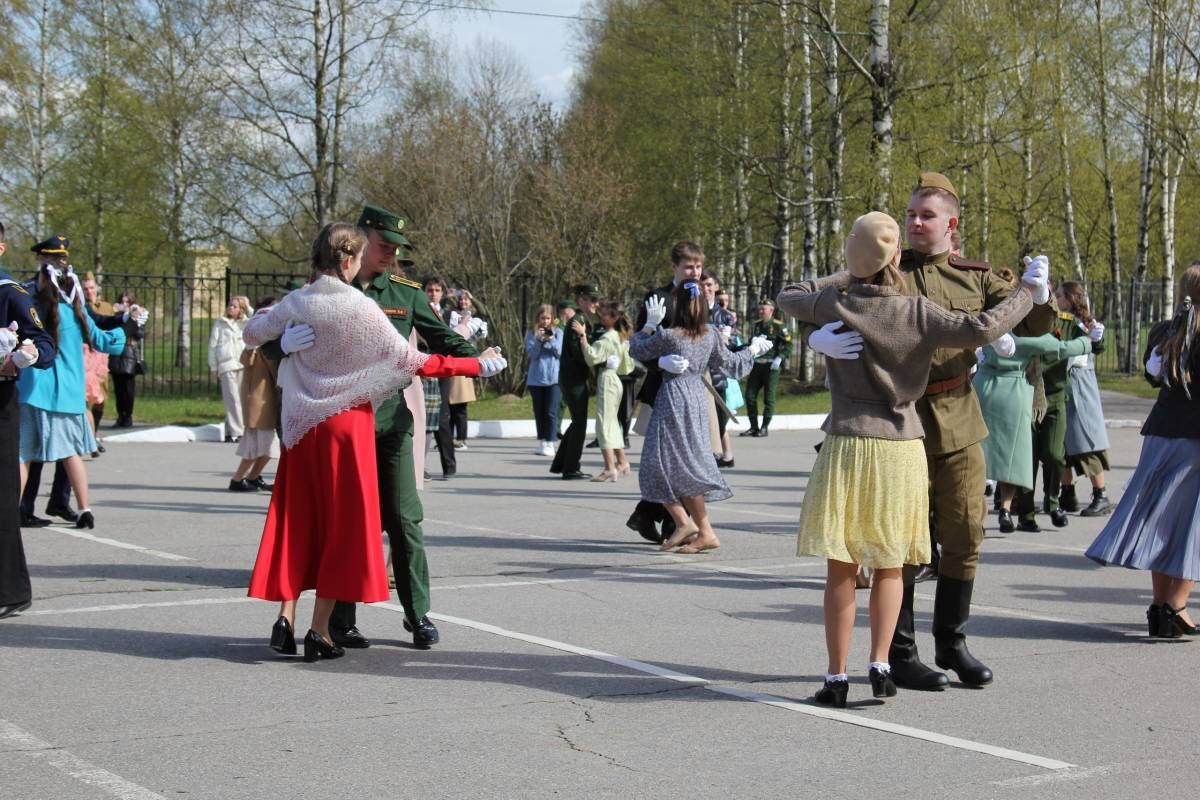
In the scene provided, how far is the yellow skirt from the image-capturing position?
577 cm

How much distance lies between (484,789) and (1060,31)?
1156 inches

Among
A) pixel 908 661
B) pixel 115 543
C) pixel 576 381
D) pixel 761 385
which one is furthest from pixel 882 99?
pixel 908 661

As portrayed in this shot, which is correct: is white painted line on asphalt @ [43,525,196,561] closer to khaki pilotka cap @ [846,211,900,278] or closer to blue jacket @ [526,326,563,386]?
khaki pilotka cap @ [846,211,900,278]

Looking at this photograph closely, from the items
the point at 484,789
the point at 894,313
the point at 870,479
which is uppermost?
the point at 894,313

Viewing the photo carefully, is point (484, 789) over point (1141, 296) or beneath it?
beneath

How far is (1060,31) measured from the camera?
3112cm

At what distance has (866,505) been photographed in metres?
5.79

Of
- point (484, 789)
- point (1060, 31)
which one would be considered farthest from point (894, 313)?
point (1060, 31)

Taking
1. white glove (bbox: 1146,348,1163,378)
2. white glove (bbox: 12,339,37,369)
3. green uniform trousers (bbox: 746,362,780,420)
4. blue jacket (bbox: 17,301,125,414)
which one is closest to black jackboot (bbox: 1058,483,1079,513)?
white glove (bbox: 1146,348,1163,378)

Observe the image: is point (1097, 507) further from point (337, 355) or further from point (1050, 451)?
point (337, 355)

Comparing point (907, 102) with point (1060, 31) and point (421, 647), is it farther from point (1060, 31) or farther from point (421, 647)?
point (421, 647)

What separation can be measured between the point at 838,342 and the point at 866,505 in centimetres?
62

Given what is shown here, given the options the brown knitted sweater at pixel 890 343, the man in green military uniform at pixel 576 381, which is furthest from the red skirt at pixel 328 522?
the man in green military uniform at pixel 576 381

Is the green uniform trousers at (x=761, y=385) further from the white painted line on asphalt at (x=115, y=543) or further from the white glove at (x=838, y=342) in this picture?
the white glove at (x=838, y=342)
